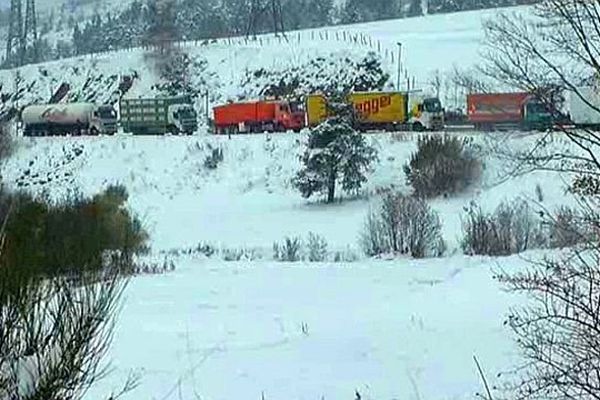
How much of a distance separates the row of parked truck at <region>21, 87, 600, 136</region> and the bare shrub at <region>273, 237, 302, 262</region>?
14503 mm

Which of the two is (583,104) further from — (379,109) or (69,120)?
(69,120)

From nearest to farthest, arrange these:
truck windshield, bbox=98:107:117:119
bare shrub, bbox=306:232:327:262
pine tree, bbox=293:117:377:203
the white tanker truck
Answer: bare shrub, bbox=306:232:327:262, pine tree, bbox=293:117:377:203, the white tanker truck, truck windshield, bbox=98:107:117:119

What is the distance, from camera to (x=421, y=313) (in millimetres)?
17391

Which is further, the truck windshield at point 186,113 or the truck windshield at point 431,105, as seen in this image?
the truck windshield at point 186,113

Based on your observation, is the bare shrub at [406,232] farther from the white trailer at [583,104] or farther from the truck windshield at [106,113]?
the truck windshield at [106,113]

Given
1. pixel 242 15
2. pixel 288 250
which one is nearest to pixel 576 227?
pixel 288 250

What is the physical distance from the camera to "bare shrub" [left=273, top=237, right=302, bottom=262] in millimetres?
28467

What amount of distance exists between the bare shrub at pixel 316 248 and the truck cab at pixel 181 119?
3065 cm

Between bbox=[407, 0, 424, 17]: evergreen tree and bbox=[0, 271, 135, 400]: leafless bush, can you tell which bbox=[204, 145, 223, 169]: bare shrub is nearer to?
bbox=[0, 271, 135, 400]: leafless bush

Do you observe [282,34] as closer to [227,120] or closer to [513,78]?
[227,120]

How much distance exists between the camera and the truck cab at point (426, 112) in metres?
53.0

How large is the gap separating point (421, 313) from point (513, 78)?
21.4 ft

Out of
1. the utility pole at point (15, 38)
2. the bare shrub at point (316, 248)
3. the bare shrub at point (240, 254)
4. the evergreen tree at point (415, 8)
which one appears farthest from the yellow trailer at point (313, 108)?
the evergreen tree at point (415, 8)

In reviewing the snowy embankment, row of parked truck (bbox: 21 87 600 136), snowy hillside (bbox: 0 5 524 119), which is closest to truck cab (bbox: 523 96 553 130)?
the snowy embankment
